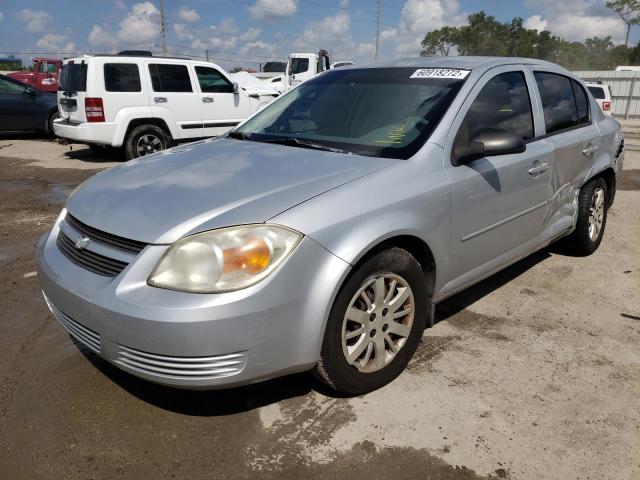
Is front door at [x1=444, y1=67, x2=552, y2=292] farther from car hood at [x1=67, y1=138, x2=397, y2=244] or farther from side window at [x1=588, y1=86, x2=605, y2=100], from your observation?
side window at [x1=588, y1=86, x2=605, y2=100]

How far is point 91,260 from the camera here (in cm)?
239

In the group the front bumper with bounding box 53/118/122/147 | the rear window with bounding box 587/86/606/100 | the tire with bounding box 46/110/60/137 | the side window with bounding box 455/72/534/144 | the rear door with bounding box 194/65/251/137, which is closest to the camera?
the side window with bounding box 455/72/534/144

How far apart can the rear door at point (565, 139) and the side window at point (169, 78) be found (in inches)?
286

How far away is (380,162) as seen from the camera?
275 cm

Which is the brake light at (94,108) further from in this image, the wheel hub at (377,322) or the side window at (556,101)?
the wheel hub at (377,322)

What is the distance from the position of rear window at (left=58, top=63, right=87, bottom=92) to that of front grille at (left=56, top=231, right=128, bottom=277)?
7330 mm

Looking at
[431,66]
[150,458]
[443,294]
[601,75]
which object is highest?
[601,75]

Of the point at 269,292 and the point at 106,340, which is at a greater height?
the point at 269,292

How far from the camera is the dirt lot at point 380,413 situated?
2223 mm

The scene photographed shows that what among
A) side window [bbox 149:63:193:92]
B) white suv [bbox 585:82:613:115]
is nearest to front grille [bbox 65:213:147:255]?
side window [bbox 149:63:193:92]

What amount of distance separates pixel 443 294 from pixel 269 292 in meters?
1.30

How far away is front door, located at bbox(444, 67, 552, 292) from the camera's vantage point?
2.97 metres

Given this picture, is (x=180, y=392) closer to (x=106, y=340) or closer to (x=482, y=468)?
(x=106, y=340)

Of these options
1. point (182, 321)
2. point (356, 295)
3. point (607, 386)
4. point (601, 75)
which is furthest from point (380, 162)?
point (601, 75)
